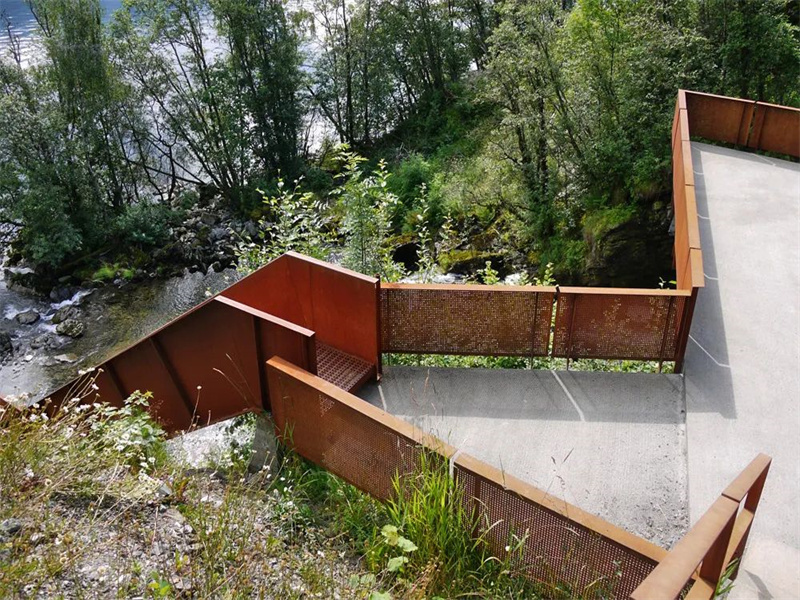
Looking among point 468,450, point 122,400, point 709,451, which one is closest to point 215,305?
point 122,400

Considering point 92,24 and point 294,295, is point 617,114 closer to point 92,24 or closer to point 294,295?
point 294,295

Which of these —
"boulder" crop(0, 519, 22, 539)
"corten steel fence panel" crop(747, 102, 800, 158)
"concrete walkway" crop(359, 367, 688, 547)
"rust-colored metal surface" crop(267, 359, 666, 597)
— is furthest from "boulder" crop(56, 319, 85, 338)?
"corten steel fence panel" crop(747, 102, 800, 158)

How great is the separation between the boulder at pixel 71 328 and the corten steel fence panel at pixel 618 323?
16.4 meters

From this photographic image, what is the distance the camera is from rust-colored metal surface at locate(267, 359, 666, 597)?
4.03 meters

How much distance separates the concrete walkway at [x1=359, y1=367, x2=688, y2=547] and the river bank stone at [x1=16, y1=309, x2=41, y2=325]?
16.6 m

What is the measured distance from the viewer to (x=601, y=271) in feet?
52.5

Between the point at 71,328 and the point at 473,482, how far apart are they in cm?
1790

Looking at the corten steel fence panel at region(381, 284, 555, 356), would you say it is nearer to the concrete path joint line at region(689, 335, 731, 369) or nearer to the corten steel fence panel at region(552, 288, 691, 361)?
the corten steel fence panel at region(552, 288, 691, 361)

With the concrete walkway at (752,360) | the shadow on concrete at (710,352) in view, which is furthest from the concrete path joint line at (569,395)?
the shadow on concrete at (710,352)

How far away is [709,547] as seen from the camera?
10.3ft

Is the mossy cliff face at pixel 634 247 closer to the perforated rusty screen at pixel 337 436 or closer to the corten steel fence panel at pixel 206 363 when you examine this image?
the corten steel fence panel at pixel 206 363

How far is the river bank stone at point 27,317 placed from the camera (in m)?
19.8

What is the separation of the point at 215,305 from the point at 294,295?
115 cm

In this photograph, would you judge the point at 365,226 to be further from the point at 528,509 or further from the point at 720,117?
the point at 720,117
